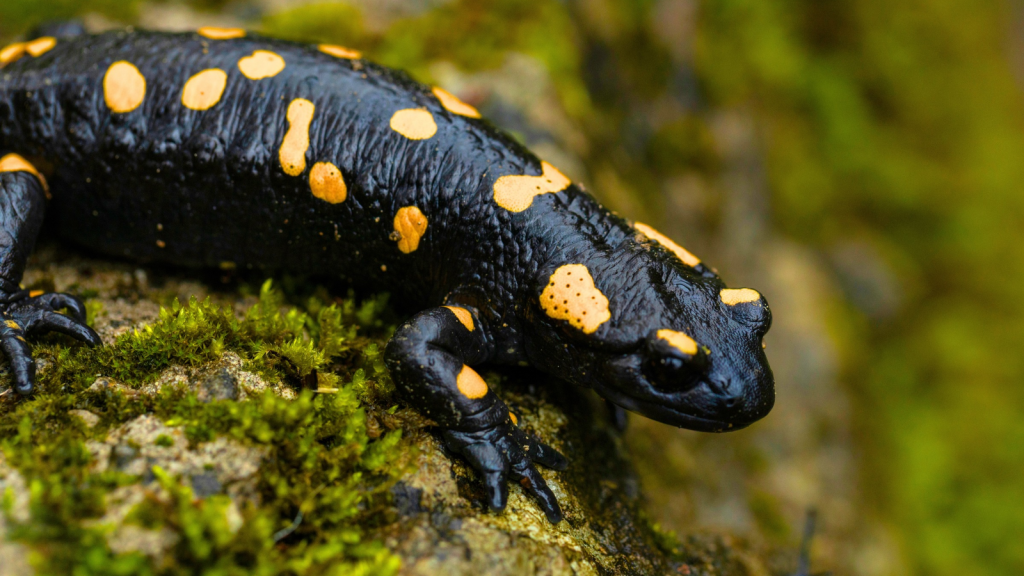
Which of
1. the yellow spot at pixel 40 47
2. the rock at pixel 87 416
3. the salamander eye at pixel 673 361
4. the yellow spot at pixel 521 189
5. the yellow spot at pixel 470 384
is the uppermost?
the yellow spot at pixel 521 189

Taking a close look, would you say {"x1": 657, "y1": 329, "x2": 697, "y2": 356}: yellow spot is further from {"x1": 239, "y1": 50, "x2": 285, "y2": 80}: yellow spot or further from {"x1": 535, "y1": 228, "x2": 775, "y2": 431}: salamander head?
{"x1": 239, "y1": 50, "x2": 285, "y2": 80}: yellow spot

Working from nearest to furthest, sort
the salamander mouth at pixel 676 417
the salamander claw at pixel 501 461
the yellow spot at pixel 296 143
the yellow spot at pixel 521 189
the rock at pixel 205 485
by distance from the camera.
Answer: the rock at pixel 205 485 < the salamander claw at pixel 501 461 < the salamander mouth at pixel 676 417 < the yellow spot at pixel 521 189 < the yellow spot at pixel 296 143

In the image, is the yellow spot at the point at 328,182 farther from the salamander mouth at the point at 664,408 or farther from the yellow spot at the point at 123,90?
the salamander mouth at the point at 664,408

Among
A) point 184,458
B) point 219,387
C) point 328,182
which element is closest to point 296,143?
point 328,182

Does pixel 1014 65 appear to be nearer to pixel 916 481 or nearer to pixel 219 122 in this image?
pixel 916 481

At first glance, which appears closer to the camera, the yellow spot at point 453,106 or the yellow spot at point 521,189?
the yellow spot at point 521,189

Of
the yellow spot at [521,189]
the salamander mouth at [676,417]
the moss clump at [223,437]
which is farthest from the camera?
the yellow spot at [521,189]

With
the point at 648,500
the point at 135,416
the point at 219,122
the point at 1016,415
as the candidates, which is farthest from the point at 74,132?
the point at 1016,415

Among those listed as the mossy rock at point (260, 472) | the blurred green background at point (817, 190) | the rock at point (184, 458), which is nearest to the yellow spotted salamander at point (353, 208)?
the mossy rock at point (260, 472)
